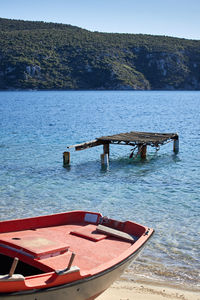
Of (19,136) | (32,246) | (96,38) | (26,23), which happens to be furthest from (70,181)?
(26,23)

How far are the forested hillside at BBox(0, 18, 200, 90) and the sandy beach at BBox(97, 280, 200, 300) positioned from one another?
459 feet

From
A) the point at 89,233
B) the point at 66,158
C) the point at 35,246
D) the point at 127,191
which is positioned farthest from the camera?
the point at 66,158

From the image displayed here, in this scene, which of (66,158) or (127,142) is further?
(127,142)

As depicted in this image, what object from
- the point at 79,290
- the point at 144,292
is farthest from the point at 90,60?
the point at 79,290

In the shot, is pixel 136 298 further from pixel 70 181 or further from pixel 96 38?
pixel 96 38

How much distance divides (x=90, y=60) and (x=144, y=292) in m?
157

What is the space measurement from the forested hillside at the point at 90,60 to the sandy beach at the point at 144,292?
14004cm

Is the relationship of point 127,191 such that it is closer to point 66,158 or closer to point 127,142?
point 66,158

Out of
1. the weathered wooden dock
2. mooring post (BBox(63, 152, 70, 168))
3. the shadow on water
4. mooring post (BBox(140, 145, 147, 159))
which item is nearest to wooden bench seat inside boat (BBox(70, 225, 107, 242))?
the shadow on water

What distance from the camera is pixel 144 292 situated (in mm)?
8961

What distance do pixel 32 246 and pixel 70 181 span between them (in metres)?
12.5

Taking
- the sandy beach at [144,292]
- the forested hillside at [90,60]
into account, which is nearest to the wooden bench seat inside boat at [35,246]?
the sandy beach at [144,292]

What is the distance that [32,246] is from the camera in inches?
307

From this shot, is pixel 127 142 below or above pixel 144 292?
above
